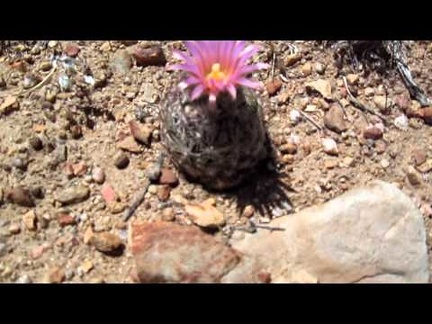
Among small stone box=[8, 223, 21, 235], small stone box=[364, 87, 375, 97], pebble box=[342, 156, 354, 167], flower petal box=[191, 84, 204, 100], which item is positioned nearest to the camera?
flower petal box=[191, 84, 204, 100]

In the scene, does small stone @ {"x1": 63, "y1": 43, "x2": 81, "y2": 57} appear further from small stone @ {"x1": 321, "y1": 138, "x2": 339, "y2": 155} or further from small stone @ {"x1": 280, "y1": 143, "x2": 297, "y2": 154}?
small stone @ {"x1": 321, "y1": 138, "x2": 339, "y2": 155}

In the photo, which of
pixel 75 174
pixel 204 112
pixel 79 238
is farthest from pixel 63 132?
pixel 204 112

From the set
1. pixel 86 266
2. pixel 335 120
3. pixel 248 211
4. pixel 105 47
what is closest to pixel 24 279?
pixel 86 266

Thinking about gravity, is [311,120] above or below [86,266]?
above

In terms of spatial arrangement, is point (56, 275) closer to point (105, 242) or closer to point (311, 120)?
point (105, 242)

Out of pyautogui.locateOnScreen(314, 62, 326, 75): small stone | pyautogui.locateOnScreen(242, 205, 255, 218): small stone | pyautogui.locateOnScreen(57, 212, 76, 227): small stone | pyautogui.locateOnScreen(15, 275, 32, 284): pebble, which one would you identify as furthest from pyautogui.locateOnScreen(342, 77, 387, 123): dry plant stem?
pyautogui.locateOnScreen(15, 275, 32, 284): pebble

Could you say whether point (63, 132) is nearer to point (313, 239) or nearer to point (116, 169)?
point (116, 169)

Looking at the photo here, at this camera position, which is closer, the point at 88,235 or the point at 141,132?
the point at 88,235
